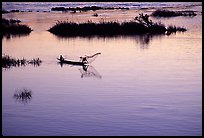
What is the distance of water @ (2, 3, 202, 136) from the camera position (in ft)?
36.5

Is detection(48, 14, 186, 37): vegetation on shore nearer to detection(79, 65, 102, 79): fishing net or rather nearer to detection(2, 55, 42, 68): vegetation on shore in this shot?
detection(2, 55, 42, 68): vegetation on shore

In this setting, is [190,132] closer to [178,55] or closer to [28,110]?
[28,110]

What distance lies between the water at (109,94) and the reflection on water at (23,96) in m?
0.14

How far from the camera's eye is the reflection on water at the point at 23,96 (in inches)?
553

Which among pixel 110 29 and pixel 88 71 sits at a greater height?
pixel 110 29

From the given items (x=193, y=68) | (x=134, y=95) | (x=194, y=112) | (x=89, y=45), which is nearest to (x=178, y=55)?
(x=193, y=68)

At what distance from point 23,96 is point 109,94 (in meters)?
2.56

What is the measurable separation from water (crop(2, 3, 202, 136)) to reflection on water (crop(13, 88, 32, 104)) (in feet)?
0.47

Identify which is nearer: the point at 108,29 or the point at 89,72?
the point at 89,72

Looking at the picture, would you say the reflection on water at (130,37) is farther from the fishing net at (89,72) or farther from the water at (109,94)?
the fishing net at (89,72)

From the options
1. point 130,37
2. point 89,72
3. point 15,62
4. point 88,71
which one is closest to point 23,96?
point 89,72

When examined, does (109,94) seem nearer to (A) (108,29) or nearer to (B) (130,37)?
(B) (130,37)

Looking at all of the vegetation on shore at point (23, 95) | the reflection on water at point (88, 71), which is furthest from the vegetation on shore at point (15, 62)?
the vegetation on shore at point (23, 95)

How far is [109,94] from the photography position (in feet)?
47.9
